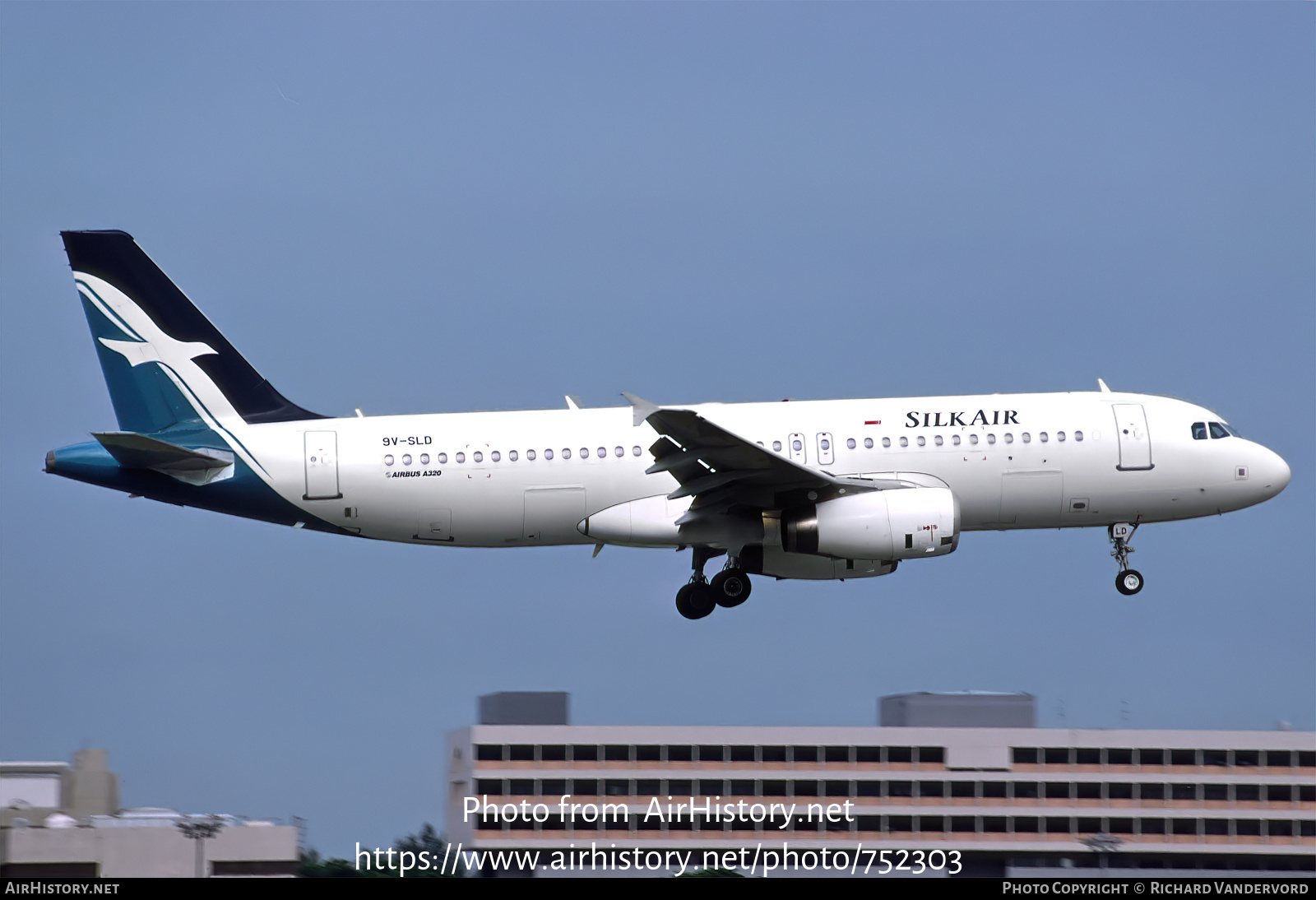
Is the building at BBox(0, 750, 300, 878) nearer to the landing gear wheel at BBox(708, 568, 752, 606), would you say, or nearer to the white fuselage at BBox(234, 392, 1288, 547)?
the white fuselage at BBox(234, 392, 1288, 547)

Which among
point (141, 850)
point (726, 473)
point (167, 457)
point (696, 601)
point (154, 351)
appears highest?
point (154, 351)

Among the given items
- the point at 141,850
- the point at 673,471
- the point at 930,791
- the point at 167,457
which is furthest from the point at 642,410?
the point at 930,791

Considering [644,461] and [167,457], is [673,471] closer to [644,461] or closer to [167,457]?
[644,461]

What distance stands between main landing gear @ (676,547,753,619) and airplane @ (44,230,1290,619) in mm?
45

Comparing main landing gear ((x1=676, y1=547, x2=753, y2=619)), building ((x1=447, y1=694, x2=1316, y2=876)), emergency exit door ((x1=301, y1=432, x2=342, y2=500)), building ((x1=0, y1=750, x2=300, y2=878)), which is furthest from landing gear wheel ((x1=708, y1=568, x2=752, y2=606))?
building ((x1=447, y1=694, x2=1316, y2=876))

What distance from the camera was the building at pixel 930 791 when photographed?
200 ft

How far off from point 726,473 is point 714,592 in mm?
3809

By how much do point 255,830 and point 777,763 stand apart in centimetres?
2111

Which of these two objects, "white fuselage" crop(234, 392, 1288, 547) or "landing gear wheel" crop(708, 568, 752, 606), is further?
"landing gear wheel" crop(708, 568, 752, 606)

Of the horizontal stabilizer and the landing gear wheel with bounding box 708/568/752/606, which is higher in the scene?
the horizontal stabilizer

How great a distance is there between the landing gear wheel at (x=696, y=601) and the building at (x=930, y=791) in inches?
900

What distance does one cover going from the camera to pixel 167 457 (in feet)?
120

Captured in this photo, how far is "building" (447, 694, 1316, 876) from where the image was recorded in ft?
200

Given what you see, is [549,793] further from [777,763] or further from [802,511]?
[802,511]
